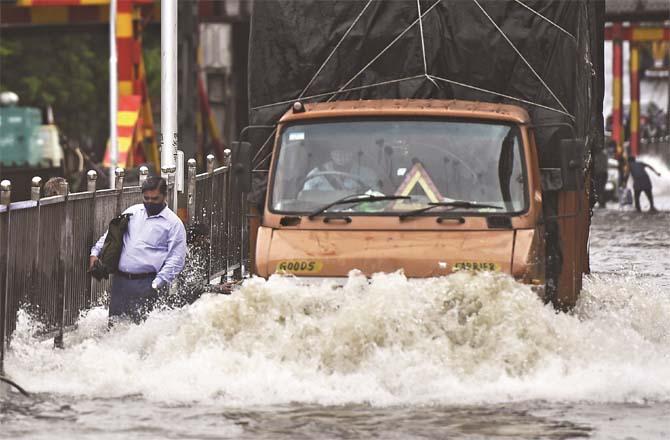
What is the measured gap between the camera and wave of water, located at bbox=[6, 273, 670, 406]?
11.8 metres

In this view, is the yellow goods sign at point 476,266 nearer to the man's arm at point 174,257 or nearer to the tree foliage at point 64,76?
Answer: the man's arm at point 174,257

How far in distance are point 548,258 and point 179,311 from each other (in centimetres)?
290

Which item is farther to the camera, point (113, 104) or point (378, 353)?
point (113, 104)

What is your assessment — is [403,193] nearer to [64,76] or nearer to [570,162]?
[570,162]

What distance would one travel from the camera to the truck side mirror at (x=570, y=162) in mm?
12734

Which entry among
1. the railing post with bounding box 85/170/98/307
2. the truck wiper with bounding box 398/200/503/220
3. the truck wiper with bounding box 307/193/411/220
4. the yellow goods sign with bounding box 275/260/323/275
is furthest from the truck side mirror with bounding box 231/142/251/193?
the railing post with bounding box 85/170/98/307

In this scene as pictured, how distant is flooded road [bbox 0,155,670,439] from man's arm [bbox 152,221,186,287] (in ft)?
3.07

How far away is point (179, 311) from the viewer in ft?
46.3

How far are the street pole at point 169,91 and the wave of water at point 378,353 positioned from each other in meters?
6.30

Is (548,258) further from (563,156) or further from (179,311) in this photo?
(179,311)

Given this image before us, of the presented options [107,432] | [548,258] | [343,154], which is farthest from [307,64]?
[107,432]

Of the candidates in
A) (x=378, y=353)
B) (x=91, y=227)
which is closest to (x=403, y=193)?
(x=378, y=353)

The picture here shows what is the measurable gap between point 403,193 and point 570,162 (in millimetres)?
1184

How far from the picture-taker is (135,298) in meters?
14.0
